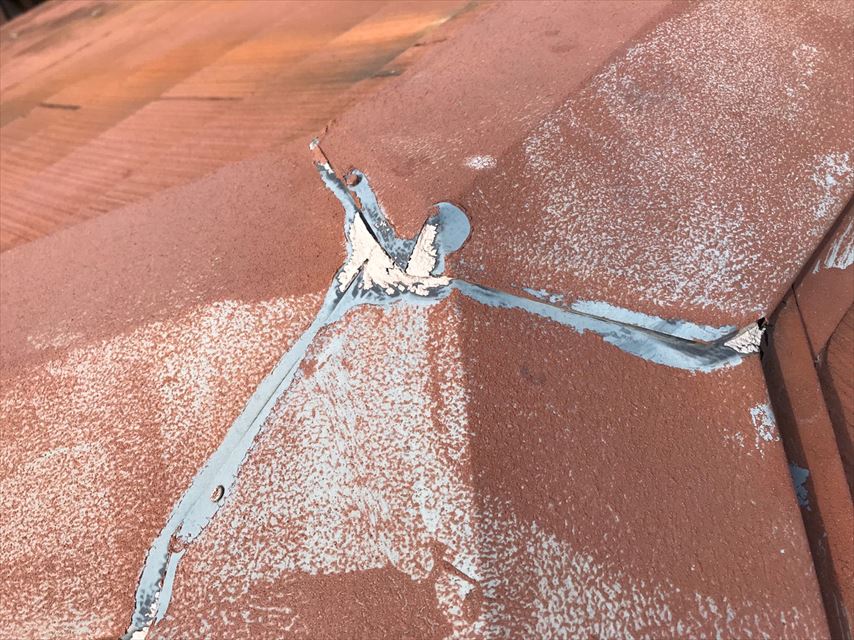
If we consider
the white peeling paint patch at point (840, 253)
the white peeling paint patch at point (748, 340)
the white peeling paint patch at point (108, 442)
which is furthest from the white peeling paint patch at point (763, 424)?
the white peeling paint patch at point (108, 442)

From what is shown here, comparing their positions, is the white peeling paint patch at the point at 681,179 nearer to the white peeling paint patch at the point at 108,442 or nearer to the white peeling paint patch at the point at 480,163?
the white peeling paint patch at the point at 480,163

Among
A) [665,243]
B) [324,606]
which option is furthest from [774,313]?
[324,606]

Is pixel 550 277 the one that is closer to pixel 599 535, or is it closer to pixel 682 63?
pixel 599 535

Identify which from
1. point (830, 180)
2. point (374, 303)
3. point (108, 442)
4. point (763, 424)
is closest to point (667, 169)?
point (830, 180)

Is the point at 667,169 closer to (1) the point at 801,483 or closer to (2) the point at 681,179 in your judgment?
(2) the point at 681,179

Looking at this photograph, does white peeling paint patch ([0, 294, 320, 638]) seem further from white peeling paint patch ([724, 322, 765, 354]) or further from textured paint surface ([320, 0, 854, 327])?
white peeling paint patch ([724, 322, 765, 354])

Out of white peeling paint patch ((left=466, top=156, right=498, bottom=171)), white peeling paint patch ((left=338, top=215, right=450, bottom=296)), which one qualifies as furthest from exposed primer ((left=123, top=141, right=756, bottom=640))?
white peeling paint patch ((left=466, top=156, right=498, bottom=171))
